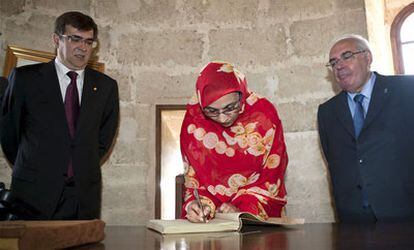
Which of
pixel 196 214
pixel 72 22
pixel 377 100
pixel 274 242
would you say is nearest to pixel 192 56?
pixel 72 22

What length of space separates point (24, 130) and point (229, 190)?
113 cm

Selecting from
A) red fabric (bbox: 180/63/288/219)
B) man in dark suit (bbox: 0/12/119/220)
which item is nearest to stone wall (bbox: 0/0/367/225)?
man in dark suit (bbox: 0/12/119/220)

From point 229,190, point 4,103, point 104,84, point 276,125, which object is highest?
point 104,84

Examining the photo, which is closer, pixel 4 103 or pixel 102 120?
pixel 4 103

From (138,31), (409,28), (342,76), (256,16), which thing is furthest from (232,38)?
(409,28)

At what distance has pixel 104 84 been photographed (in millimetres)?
2270

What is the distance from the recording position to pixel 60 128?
2.00m

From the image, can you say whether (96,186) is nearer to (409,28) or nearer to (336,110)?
(336,110)

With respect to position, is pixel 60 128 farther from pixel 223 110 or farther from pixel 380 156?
pixel 380 156

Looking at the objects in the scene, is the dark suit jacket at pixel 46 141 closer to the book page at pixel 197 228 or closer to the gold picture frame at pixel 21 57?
the gold picture frame at pixel 21 57

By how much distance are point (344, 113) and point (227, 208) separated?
885 millimetres

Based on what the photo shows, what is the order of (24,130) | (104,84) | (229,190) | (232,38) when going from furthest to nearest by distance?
(232,38)
(104,84)
(24,130)
(229,190)

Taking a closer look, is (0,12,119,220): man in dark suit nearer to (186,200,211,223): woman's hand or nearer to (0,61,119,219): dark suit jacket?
(0,61,119,219): dark suit jacket

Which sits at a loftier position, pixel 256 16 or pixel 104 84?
pixel 256 16
